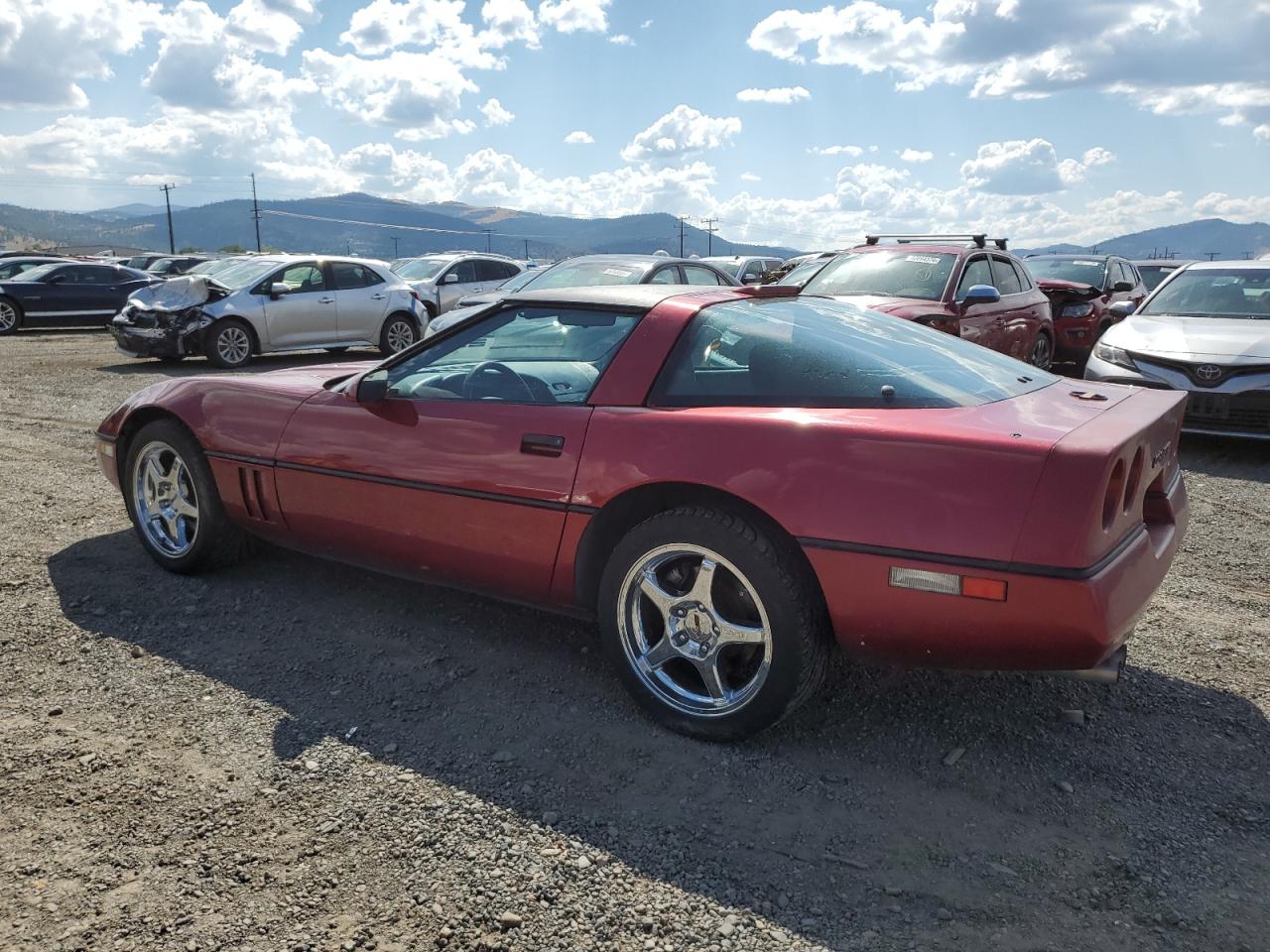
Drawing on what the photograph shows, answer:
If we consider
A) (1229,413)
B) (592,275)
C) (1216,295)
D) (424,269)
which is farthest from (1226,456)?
(424,269)

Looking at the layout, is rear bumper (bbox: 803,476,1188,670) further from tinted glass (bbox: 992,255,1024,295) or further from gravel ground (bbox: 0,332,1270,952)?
tinted glass (bbox: 992,255,1024,295)

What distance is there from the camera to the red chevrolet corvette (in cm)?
249

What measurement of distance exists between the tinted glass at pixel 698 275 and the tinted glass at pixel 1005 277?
3.29 m

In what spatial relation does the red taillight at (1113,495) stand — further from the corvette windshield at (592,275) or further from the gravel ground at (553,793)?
the corvette windshield at (592,275)

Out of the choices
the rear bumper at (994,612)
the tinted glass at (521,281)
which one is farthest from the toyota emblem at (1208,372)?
the tinted glass at (521,281)

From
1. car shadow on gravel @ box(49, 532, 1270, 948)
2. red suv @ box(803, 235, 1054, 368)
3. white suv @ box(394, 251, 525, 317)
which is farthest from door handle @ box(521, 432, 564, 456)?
white suv @ box(394, 251, 525, 317)

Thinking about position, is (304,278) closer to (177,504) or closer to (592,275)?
(592,275)

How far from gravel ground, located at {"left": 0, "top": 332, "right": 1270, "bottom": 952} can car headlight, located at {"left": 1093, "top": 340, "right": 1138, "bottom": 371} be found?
3.93 meters

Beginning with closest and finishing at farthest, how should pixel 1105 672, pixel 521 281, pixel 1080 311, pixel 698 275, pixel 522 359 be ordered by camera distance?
pixel 1105 672
pixel 522 359
pixel 698 275
pixel 1080 311
pixel 521 281

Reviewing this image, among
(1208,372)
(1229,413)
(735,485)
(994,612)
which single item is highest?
(735,485)

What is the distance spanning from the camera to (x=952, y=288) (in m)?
8.05

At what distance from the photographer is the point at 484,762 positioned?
281cm

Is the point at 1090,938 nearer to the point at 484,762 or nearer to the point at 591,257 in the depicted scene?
the point at 484,762

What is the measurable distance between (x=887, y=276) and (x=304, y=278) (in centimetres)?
839
